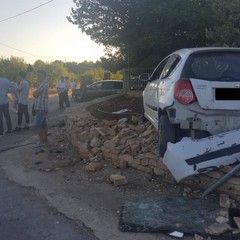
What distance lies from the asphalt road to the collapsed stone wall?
1.53 meters

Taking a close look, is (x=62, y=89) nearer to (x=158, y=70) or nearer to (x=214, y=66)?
(x=158, y=70)

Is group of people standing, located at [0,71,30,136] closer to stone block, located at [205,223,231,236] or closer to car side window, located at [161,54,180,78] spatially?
car side window, located at [161,54,180,78]

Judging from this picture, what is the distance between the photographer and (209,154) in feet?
17.4

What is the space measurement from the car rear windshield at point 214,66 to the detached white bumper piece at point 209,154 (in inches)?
28.8

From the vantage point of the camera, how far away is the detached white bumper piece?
5.30 m

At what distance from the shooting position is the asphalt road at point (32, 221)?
4.44 m

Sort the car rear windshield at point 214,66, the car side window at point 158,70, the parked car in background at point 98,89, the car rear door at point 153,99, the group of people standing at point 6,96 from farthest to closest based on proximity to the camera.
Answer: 1. the parked car in background at point 98,89
2. the group of people standing at point 6,96
3. the car side window at point 158,70
4. the car rear door at point 153,99
5. the car rear windshield at point 214,66

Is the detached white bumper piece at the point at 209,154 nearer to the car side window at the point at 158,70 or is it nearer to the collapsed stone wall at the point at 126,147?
the collapsed stone wall at the point at 126,147

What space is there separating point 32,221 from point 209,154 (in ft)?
7.66

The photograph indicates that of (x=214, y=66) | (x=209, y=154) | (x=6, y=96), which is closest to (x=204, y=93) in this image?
(x=214, y=66)

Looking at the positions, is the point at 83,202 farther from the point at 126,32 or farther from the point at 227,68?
the point at 126,32

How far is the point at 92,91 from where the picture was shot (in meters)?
25.1

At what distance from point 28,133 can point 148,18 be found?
554 centimetres

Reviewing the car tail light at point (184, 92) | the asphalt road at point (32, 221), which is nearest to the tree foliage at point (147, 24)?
the car tail light at point (184, 92)
